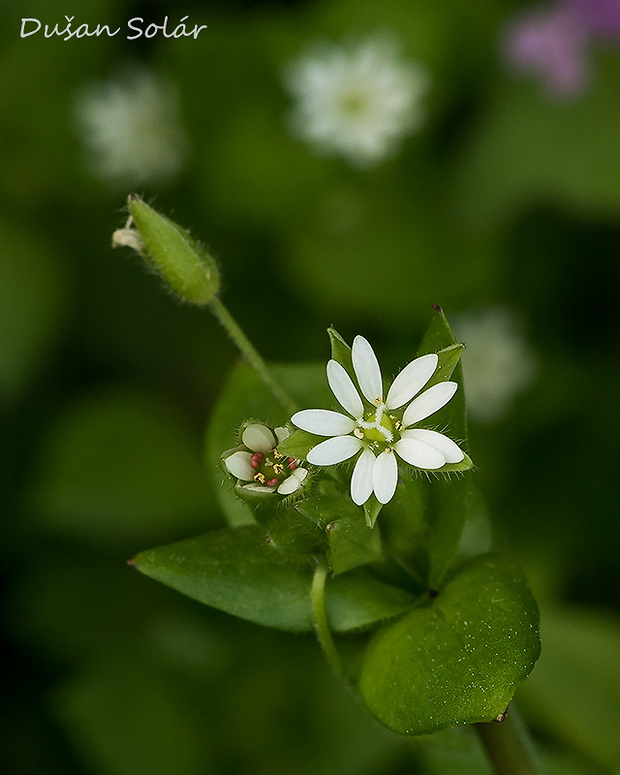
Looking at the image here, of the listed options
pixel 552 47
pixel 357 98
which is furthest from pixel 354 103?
pixel 552 47

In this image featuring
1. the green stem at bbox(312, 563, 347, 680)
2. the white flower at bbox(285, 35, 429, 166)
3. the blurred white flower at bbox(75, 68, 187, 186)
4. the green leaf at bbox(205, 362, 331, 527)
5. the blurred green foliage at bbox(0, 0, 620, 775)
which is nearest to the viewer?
→ the green stem at bbox(312, 563, 347, 680)

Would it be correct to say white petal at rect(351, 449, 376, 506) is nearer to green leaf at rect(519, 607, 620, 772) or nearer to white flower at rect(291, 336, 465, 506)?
white flower at rect(291, 336, 465, 506)

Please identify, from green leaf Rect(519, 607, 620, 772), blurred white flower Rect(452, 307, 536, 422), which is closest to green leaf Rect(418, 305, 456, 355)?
green leaf Rect(519, 607, 620, 772)

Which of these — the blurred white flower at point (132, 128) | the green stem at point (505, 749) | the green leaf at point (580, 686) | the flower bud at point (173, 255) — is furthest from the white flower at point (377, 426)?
the blurred white flower at point (132, 128)

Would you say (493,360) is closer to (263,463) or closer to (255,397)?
(255,397)

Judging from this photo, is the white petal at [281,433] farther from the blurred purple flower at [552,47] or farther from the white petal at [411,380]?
the blurred purple flower at [552,47]
